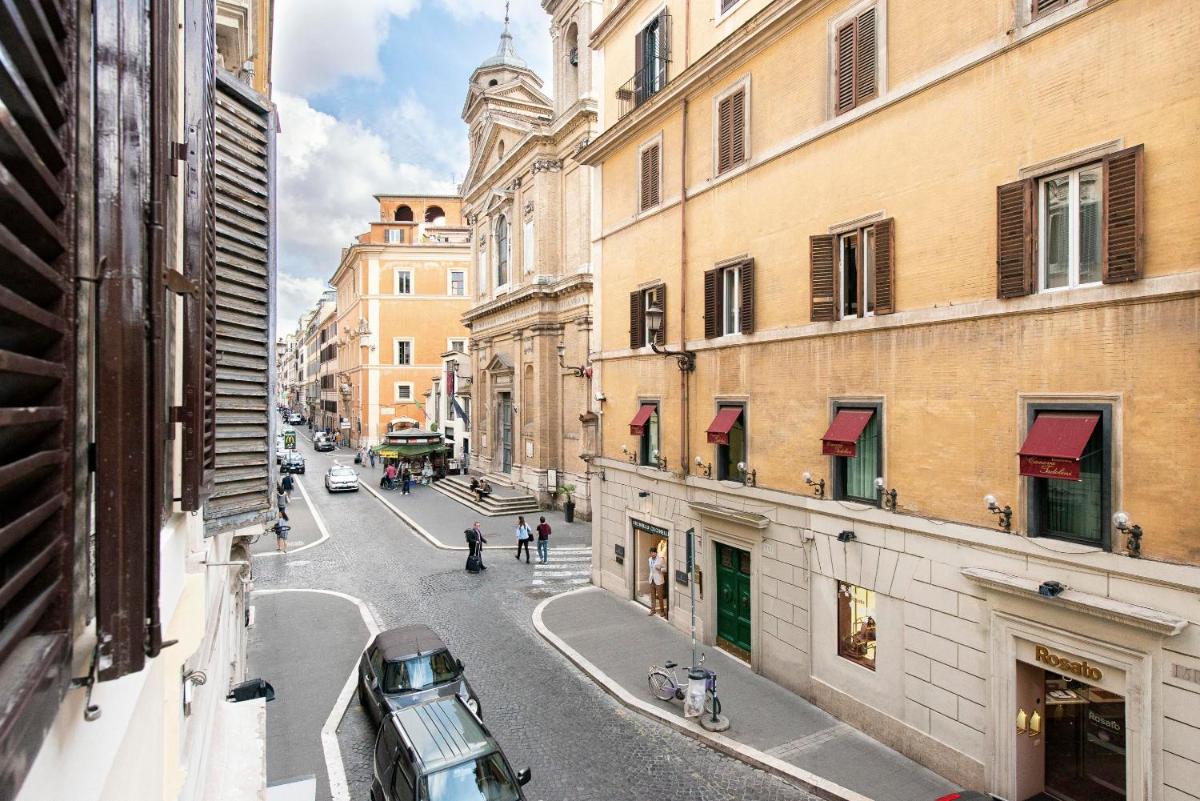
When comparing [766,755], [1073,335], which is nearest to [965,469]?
[1073,335]

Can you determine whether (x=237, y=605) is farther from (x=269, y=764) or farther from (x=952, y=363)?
(x=952, y=363)

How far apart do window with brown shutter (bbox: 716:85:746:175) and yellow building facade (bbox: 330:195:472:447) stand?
4748 cm

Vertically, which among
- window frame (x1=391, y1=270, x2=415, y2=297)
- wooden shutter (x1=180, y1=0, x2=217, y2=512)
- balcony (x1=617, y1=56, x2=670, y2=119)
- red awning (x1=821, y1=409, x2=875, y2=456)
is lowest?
red awning (x1=821, y1=409, x2=875, y2=456)

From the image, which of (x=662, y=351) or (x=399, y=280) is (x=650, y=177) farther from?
(x=399, y=280)

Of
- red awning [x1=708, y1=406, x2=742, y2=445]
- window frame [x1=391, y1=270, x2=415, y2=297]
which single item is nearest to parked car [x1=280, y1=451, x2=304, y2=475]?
window frame [x1=391, y1=270, x2=415, y2=297]

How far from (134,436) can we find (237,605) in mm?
13404

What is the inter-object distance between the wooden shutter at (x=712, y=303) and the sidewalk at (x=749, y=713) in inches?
277

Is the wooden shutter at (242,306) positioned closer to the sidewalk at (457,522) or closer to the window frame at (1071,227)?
the window frame at (1071,227)

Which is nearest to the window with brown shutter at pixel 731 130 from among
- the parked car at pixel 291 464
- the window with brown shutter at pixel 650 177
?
the window with brown shutter at pixel 650 177

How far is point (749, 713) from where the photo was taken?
42.3ft

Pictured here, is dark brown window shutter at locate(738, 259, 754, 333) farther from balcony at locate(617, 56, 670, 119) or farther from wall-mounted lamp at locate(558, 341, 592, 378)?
wall-mounted lamp at locate(558, 341, 592, 378)

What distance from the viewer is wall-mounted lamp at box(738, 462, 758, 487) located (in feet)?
48.6

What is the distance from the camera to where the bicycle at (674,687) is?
41.0ft

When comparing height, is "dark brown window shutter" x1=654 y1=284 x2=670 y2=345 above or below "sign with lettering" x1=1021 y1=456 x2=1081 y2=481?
above
